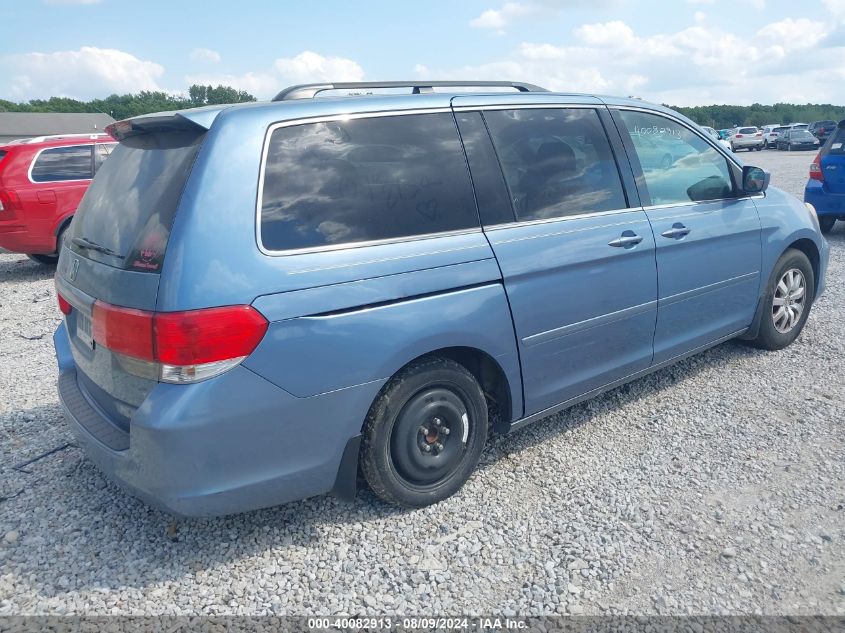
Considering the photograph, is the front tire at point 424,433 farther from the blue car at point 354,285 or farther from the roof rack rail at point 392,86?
the roof rack rail at point 392,86

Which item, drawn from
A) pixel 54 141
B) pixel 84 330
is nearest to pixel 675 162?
pixel 84 330

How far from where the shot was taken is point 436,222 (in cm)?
308

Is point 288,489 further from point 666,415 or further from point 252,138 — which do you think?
point 666,415

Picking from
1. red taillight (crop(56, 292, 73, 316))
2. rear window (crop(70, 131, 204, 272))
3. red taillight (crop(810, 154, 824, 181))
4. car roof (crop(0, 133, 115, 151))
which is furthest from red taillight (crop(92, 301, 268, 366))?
red taillight (crop(810, 154, 824, 181))

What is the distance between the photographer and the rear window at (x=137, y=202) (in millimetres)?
2609

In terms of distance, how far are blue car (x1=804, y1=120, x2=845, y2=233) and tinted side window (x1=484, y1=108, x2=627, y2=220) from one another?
7016mm

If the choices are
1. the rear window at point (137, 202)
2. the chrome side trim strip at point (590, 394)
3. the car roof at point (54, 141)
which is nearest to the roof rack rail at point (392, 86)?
the rear window at point (137, 202)

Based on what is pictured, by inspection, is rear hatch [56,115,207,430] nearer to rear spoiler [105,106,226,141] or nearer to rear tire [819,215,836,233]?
rear spoiler [105,106,226,141]

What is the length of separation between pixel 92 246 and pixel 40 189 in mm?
6870

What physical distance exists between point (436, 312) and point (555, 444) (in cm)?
136

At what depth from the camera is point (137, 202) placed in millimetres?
2809

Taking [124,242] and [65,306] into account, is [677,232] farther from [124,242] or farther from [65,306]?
[65,306]

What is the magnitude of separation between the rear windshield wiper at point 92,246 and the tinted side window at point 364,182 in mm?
690

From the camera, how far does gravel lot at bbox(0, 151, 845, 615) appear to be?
264 cm
